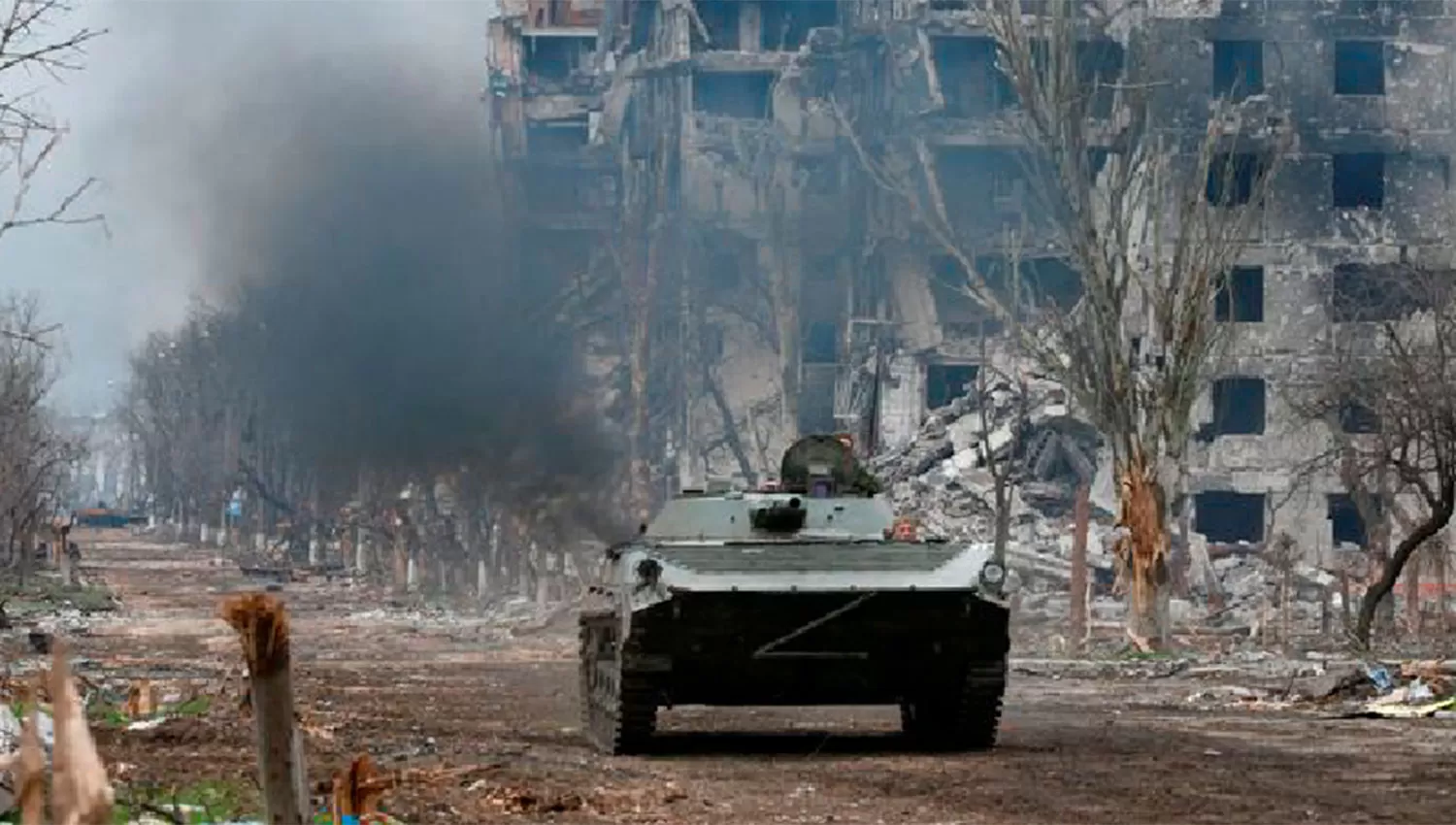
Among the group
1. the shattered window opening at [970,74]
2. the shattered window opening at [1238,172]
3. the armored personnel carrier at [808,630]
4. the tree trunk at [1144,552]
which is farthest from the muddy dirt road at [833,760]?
the shattered window opening at [970,74]

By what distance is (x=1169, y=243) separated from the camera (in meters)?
59.5

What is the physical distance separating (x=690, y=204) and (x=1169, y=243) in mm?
19674

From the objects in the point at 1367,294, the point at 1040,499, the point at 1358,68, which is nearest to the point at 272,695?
the point at 1040,499

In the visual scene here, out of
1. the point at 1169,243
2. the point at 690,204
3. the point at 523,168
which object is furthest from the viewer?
the point at 523,168

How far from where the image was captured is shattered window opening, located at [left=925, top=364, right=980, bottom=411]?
72.9 meters

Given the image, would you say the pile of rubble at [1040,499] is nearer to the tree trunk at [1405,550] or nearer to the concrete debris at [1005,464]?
the concrete debris at [1005,464]

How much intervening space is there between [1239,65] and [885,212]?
9.87 metres

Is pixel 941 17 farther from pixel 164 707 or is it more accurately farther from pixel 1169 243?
pixel 164 707

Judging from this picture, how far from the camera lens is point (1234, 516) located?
217 feet

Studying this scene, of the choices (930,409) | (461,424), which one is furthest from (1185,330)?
(930,409)

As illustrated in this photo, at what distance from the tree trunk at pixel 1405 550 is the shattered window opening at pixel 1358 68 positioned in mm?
28801

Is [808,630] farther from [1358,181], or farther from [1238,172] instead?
[1358,181]

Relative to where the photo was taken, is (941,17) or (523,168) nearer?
(941,17)

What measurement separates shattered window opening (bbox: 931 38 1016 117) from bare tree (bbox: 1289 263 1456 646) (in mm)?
10237
